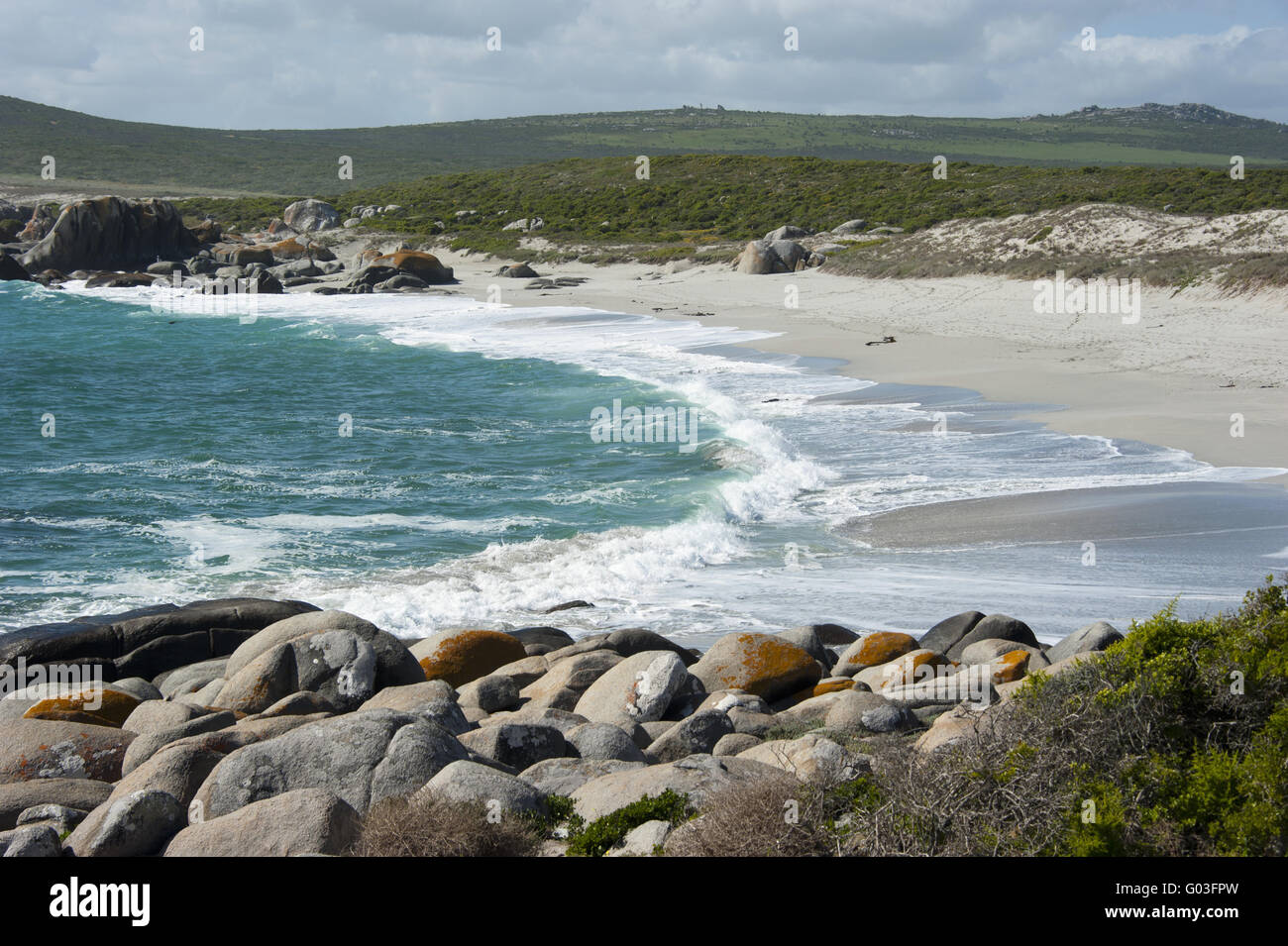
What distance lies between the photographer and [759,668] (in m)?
9.09

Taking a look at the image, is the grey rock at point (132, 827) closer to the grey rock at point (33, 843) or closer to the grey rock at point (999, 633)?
the grey rock at point (33, 843)

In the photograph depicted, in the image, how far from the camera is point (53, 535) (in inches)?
580

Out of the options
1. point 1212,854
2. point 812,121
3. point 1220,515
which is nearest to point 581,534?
point 1220,515

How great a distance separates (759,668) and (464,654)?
2787mm

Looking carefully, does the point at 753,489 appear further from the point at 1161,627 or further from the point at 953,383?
the point at 1161,627

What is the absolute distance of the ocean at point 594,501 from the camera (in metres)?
12.1

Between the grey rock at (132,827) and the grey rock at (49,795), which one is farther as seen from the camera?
the grey rock at (49,795)

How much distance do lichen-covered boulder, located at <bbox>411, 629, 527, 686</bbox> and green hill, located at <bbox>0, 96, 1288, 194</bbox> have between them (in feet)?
291

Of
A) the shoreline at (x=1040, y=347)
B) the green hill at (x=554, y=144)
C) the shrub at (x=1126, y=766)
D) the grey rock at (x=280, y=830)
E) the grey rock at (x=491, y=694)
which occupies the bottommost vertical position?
the grey rock at (x=491, y=694)

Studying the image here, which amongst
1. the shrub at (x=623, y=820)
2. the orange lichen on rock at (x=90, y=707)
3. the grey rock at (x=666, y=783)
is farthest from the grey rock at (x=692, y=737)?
the orange lichen on rock at (x=90, y=707)

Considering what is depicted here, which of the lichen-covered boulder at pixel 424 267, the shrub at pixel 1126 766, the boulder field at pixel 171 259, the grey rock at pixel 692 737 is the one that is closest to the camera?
the shrub at pixel 1126 766

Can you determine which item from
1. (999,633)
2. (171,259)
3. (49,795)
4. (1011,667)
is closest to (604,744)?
(49,795)

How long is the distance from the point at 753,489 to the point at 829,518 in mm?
1755

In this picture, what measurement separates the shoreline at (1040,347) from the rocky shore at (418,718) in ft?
30.3
